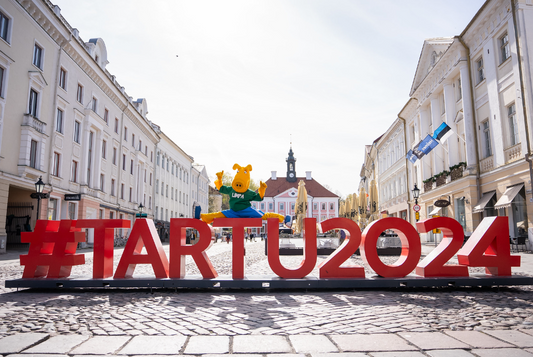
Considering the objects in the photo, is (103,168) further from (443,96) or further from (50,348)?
(50,348)

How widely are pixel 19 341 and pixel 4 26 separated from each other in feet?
67.1

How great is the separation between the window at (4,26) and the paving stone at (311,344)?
2160 centimetres

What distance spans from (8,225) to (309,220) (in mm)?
21782

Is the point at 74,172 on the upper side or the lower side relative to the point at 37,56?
lower

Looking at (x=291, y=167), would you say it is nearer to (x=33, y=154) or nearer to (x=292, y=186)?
(x=292, y=186)

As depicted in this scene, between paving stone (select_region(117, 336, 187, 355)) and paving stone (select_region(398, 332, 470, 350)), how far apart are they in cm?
231

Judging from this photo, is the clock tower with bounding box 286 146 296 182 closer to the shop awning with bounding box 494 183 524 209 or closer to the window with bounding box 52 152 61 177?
the window with bounding box 52 152 61 177

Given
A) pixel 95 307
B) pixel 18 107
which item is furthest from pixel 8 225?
pixel 95 307

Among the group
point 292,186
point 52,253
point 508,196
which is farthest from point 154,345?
point 292,186

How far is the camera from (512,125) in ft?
59.2

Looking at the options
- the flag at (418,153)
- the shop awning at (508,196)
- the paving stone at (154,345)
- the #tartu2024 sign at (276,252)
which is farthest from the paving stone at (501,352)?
the flag at (418,153)

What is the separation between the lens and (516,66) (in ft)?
55.6

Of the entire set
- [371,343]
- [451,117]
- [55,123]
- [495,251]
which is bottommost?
[371,343]

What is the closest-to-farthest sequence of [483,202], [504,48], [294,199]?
1. [504,48]
2. [483,202]
3. [294,199]
